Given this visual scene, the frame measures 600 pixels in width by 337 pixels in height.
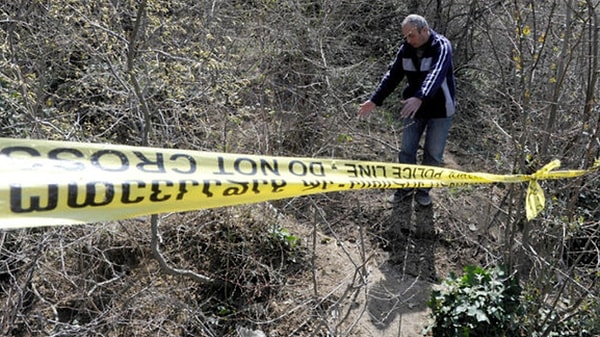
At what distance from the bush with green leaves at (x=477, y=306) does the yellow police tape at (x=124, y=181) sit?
5.33ft

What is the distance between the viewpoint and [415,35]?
431 cm

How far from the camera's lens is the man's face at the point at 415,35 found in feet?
14.0

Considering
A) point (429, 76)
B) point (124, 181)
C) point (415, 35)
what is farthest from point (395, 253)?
point (124, 181)

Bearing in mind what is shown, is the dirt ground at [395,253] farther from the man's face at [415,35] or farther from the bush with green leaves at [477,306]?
the man's face at [415,35]

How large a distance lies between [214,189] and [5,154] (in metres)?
0.70

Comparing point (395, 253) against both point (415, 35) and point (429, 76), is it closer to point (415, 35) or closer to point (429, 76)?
point (429, 76)

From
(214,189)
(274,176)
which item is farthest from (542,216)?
(214,189)

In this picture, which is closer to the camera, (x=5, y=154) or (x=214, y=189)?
(x=5, y=154)

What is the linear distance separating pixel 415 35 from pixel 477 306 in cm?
228

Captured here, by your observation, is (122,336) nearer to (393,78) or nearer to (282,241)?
(282,241)

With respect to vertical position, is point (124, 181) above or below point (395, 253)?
above

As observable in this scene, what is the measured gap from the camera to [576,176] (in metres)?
3.35

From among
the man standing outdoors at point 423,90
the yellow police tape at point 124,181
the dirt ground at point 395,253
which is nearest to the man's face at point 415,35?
the man standing outdoors at point 423,90

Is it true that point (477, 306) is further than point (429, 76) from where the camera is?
No
